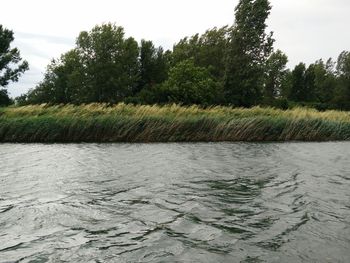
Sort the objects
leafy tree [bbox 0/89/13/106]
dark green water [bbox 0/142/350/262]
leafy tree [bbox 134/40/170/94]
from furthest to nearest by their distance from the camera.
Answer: leafy tree [bbox 134/40/170/94] < leafy tree [bbox 0/89/13/106] < dark green water [bbox 0/142/350/262]

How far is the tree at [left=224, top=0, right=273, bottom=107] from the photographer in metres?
53.9

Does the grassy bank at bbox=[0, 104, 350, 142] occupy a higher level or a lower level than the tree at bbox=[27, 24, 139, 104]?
lower

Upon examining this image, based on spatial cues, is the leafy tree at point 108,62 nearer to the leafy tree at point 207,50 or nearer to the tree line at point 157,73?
the tree line at point 157,73

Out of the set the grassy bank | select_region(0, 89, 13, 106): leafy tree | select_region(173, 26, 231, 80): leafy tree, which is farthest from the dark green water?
select_region(173, 26, 231, 80): leafy tree

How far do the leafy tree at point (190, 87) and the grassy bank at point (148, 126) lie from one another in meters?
24.6

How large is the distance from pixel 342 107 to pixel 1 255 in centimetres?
7035

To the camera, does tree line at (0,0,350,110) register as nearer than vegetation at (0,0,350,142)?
No

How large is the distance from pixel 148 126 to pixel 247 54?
118 feet

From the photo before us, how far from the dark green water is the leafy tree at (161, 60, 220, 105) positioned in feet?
121

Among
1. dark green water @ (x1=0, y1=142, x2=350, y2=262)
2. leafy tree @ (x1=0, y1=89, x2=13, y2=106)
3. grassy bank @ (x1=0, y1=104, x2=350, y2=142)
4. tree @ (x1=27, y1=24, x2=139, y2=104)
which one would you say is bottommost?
dark green water @ (x1=0, y1=142, x2=350, y2=262)

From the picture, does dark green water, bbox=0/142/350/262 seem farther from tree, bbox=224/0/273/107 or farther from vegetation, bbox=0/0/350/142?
tree, bbox=224/0/273/107

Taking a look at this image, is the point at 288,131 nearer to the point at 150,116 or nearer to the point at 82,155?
the point at 150,116

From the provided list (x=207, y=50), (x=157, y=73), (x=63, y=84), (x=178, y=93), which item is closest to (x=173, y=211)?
(x=178, y=93)

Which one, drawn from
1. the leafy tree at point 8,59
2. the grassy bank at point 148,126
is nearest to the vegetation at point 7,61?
the leafy tree at point 8,59
